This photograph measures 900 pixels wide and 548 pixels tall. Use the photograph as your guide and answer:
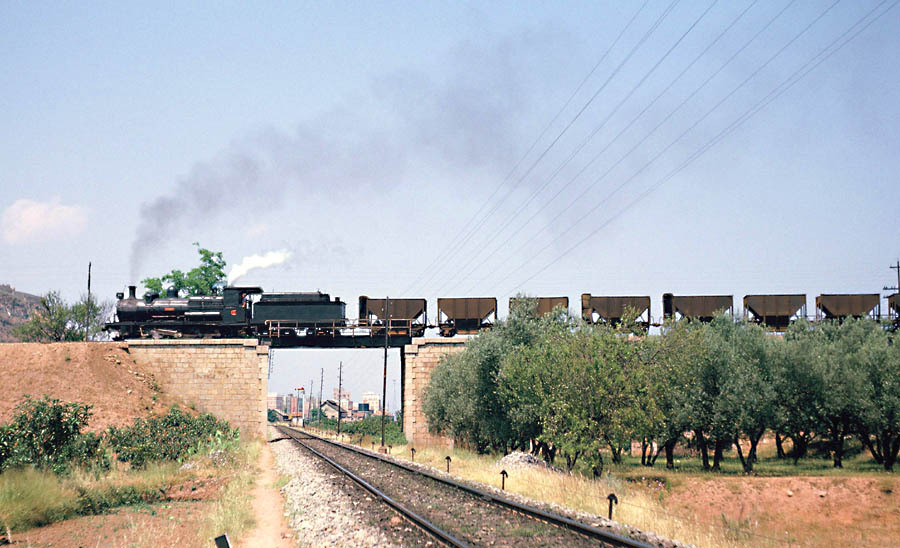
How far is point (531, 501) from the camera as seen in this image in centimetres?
1961

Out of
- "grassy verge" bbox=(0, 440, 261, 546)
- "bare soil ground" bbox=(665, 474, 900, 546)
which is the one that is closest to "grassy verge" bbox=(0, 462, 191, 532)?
"grassy verge" bbox=(0, 440, 261, 546)

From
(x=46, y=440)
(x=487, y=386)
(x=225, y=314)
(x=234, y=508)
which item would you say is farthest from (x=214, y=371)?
(x=234, y=508)

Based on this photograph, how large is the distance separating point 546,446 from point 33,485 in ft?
82.3

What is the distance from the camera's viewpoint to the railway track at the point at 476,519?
45.2ft

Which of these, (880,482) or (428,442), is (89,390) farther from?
(880,482)

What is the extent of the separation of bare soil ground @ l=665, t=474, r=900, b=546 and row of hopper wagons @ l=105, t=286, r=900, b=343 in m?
18.0

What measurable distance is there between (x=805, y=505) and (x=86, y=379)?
157ft

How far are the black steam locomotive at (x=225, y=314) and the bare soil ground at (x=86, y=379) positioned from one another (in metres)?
2.80

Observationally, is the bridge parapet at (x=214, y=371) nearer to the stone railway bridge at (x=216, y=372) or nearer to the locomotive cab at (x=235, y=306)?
the stone railway bridge at (x=216, y=372)

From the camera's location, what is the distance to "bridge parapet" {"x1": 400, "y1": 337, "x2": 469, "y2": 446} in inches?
2121

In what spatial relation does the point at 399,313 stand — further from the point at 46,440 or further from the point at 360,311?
the point at 46,440

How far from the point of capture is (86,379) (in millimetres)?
49062

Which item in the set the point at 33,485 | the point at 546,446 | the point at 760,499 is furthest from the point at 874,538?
the point at 33,485

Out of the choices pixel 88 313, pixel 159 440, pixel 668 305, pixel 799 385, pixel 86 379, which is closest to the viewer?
pixel 159 440
